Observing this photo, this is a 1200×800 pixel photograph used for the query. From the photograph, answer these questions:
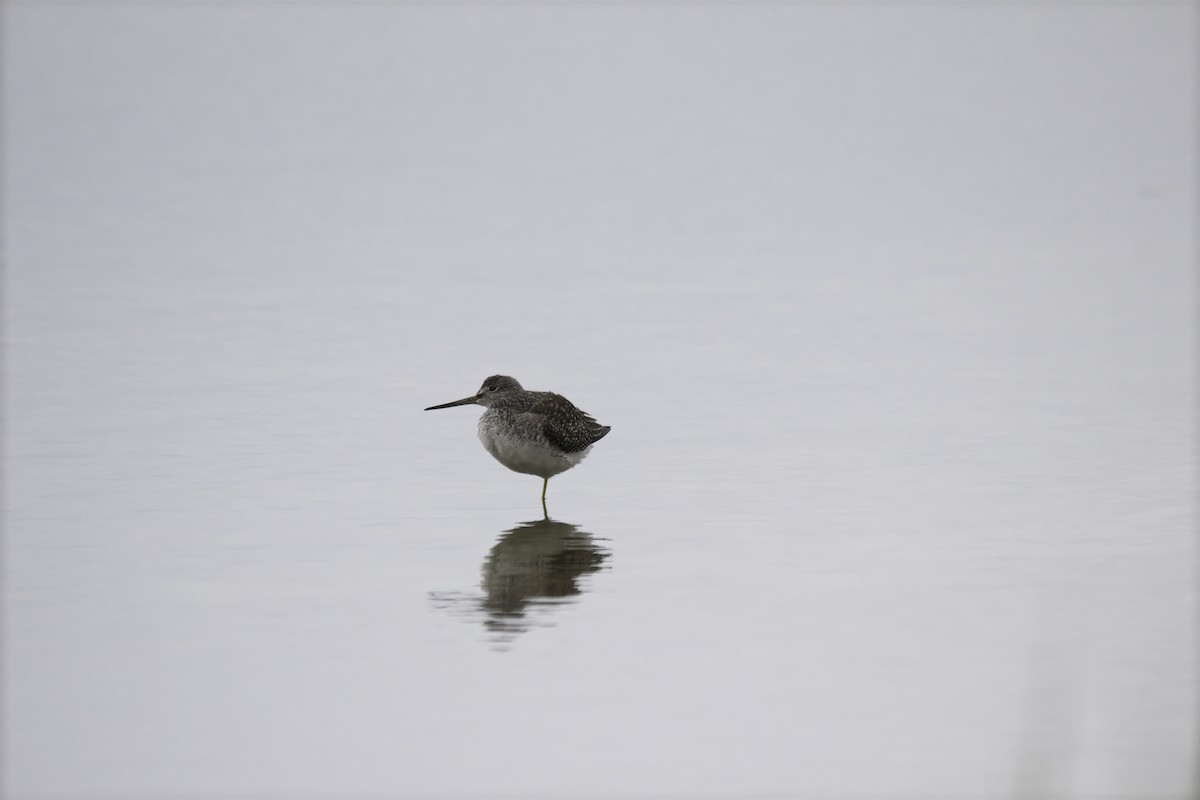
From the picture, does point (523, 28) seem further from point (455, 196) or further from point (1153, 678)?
point (1153, 678)

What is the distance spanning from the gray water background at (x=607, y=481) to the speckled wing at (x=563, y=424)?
500 millimetres

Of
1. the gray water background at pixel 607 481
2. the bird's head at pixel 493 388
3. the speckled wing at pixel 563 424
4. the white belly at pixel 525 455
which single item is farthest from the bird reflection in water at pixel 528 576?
the bird's head at pixel 493 388

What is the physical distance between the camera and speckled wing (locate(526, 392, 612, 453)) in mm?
13656

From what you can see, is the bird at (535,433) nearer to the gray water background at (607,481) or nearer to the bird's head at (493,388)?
the bird's head at (493,388)

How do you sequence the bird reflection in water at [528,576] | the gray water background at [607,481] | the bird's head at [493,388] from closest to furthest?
the gray water background at [607,481] < the bird reflection in water at [528,576] < the bird's head at [493,388]

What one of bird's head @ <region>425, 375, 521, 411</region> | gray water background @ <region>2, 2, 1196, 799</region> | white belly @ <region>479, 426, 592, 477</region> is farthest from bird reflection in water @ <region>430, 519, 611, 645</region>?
bird's head @ <region>425, 375, 521, 411</region>

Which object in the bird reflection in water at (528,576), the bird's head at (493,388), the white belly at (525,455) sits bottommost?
the bird reflection in water at (528,576)

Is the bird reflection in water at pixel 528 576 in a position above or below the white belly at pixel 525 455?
below

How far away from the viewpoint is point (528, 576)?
11672 mm

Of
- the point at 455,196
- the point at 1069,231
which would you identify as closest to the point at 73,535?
the point at 1069,231

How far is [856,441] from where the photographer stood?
15.5 meters

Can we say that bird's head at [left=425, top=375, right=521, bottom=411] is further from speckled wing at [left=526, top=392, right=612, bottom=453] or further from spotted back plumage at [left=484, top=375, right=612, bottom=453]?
speckled wing at [left=526, top=392, right=612, bottom=453]

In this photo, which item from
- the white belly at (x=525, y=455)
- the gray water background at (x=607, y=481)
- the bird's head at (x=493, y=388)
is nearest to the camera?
the gray water background at (x=607, y=481)

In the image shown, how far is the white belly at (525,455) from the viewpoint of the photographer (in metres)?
13.5
